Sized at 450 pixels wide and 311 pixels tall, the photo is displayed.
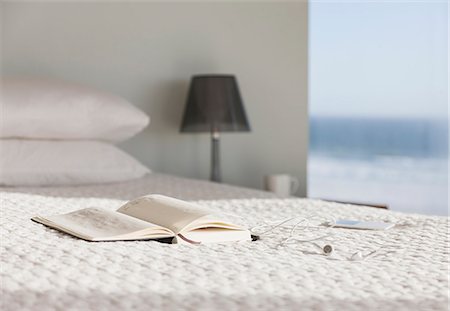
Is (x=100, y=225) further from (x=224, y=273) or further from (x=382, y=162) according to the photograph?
(x=382, y=162)

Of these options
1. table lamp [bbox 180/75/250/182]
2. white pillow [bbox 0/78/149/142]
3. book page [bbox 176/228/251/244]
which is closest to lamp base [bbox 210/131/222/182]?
table lamp [bbox 180/75/250/182]

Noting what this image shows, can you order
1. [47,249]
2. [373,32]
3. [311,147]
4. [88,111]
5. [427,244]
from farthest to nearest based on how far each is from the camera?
[311,147] → [373,32] → [88,111] → [427,244] → [47,249]

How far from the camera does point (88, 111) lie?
3.10 meters

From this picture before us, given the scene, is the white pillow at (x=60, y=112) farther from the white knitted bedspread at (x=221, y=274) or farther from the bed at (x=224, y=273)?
the white knitted bedspread at (x=221, y=274)

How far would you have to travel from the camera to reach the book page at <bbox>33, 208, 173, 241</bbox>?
1.71 m

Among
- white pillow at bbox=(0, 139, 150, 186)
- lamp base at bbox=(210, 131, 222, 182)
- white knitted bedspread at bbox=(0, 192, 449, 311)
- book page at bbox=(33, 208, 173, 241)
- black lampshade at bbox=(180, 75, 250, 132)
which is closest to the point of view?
white knitted bedspread at bbox=(0, 192, 449, 311)

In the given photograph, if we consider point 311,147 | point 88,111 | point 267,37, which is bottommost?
point 311,147

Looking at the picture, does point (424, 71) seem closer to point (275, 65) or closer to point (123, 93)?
point (275, 65)

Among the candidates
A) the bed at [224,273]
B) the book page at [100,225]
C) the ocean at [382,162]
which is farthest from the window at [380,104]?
the book page at [100,225]

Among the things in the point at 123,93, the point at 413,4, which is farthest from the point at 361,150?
the point at 123,93

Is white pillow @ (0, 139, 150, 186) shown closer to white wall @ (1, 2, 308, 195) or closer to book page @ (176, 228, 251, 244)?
white wall @ (1, 2, 308, 195)

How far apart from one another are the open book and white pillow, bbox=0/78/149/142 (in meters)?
1.13

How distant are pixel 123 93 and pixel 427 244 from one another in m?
2.15

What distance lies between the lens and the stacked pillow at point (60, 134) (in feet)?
9.61
